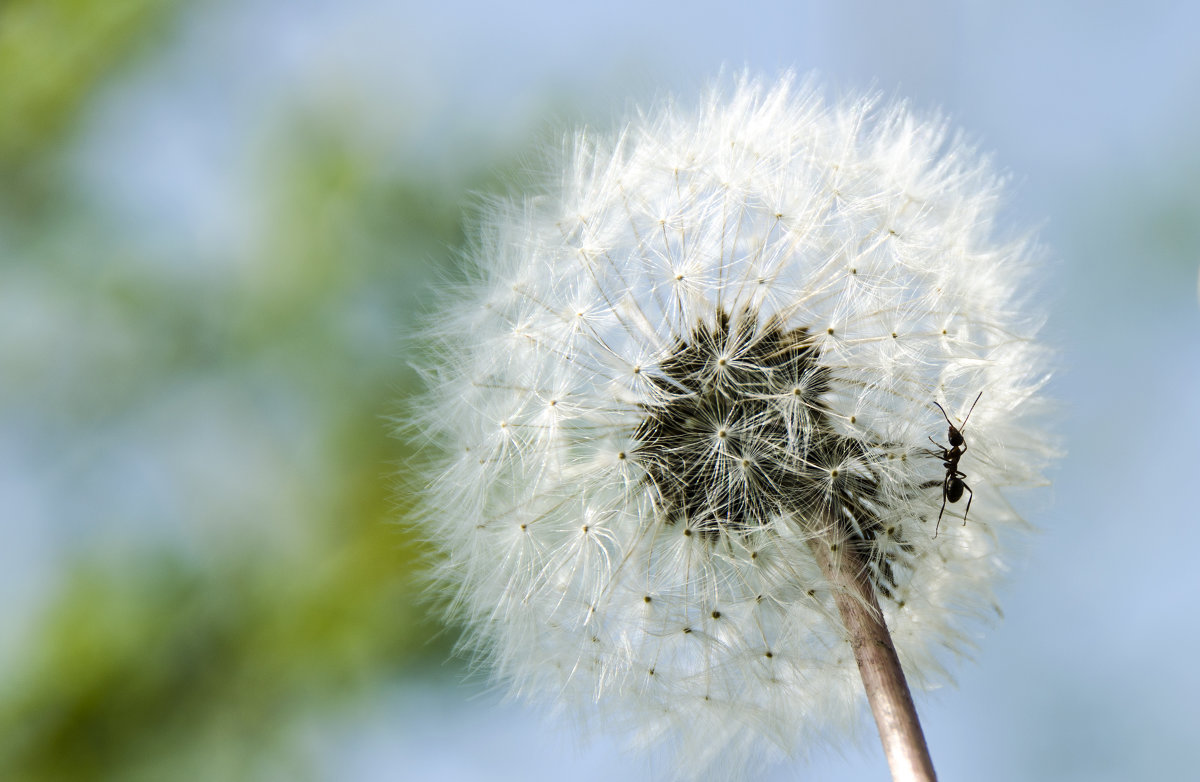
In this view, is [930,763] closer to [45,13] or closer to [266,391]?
[266,391]

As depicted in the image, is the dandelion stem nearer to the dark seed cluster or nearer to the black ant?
the dark seed cluster

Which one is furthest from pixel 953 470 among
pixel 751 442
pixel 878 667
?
pixel 878 667

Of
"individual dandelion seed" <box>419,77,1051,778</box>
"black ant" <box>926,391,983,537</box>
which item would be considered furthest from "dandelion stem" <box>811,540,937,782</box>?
"black ant" <box>926,391,983,537</box>

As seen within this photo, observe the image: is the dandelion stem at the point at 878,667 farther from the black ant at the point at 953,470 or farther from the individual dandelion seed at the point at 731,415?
the black ant at the point at 953,470

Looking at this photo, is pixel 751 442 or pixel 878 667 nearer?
pixel 878 667

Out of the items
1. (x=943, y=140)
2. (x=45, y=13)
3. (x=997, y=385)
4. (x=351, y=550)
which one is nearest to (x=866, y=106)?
(x=943, y=140)

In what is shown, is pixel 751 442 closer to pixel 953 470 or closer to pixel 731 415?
pixel 731 415

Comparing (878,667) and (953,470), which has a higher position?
(953,470)
